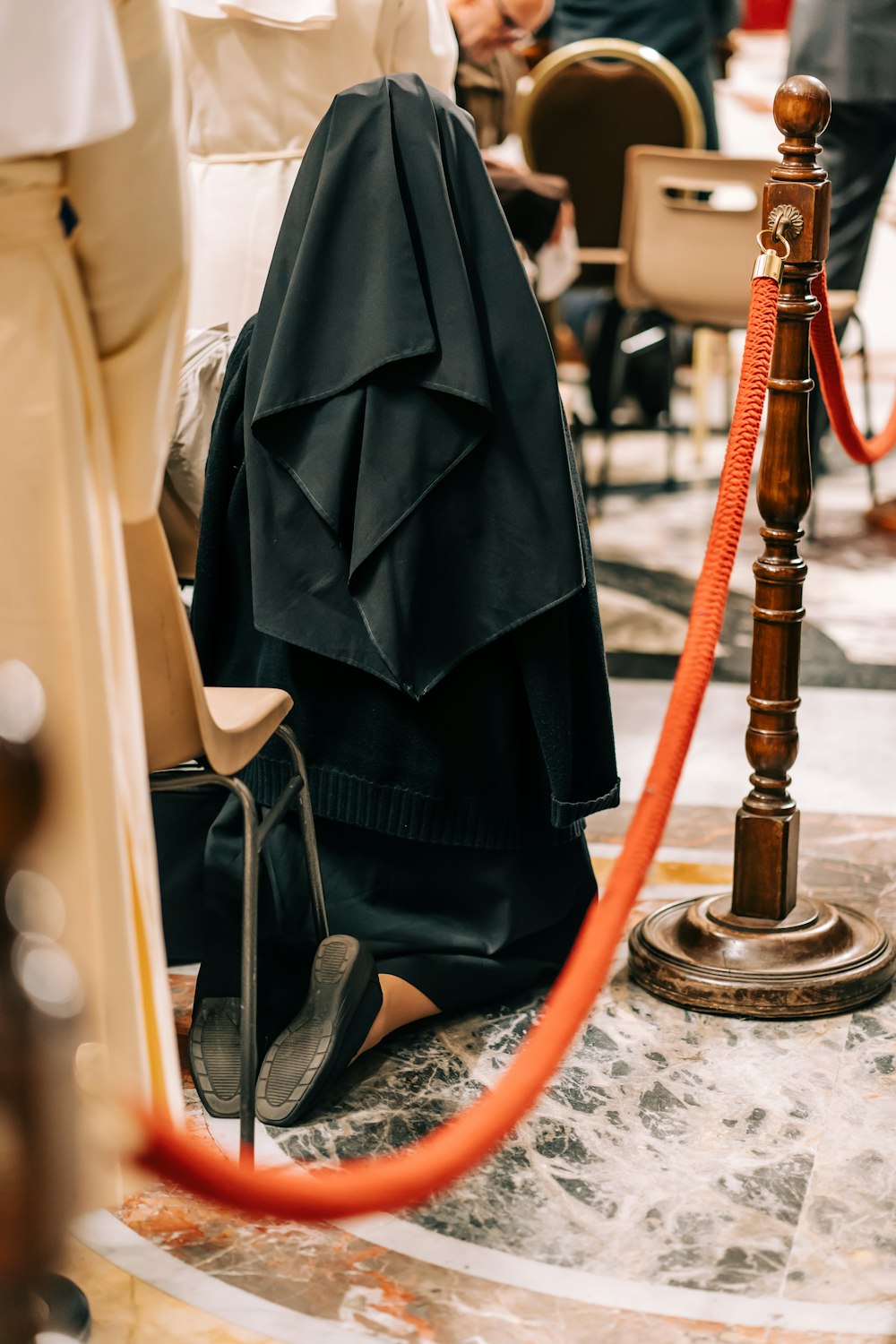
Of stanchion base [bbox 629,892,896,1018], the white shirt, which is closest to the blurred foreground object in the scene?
the white shirt

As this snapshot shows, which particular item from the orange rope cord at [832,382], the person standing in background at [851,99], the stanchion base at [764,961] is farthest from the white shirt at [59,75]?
the person standing in background at [851,99]

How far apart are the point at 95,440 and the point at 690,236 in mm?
3975

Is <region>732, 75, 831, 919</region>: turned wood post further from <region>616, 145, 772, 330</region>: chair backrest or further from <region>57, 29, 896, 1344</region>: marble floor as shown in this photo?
<region>616, 145, 772, 330</region>: chair backrest

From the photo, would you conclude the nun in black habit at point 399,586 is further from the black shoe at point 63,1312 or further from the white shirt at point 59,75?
the white shirt at point 59,75

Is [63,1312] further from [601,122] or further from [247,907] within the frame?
[601,122]

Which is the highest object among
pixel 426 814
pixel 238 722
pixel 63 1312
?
pixel 238 722

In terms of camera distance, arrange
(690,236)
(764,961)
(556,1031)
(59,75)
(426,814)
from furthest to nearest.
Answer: (690,236) < (764,961) < (426,814) < (556,1031) < (59,75)

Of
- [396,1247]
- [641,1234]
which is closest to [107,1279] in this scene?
[396,1247]

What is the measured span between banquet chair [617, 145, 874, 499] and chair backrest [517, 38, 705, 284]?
0.69 metres

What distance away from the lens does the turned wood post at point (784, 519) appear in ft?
7.95

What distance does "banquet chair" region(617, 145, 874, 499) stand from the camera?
524 cm

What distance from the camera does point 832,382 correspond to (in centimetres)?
272

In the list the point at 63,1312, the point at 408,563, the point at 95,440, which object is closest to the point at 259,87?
the point at 408,563

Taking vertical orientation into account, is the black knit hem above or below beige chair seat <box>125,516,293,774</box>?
below
